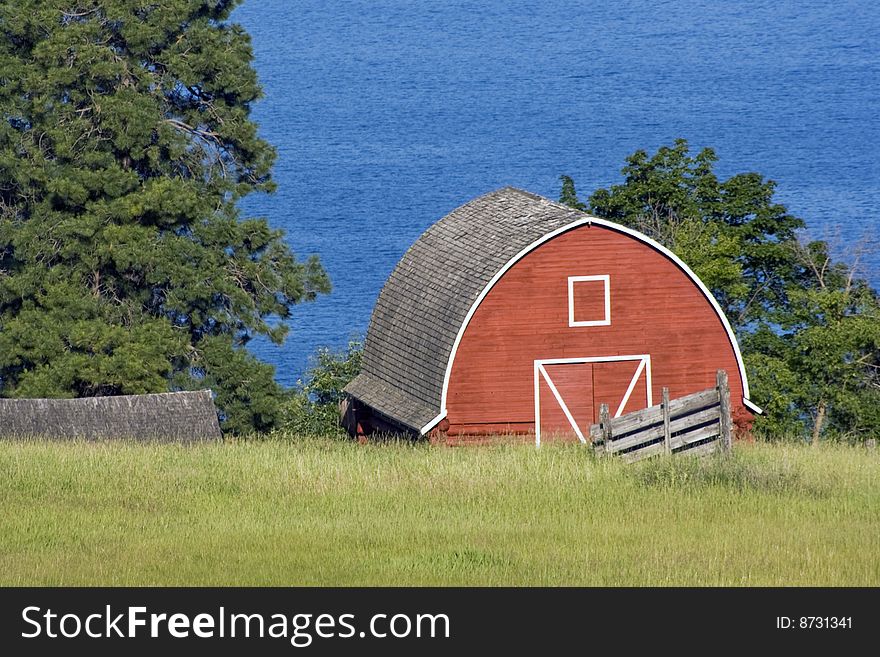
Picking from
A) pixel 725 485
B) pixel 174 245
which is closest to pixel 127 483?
pixel 725 485

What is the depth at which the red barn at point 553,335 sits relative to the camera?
31.4 meters

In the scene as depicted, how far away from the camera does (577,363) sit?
32.1 meters

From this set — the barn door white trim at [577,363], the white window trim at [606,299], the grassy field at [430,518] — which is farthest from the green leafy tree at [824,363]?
the grassy field at [430,518]

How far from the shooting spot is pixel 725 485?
838 inches

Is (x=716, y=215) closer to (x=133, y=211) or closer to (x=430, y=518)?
(x=133, y=211)

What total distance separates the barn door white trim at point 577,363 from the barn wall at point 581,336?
9 cm

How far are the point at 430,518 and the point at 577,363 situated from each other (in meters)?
13.0

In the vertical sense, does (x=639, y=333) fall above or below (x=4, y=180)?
below

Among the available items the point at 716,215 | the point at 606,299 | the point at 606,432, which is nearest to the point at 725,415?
the point at 606,432

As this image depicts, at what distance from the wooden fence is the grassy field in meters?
0.63

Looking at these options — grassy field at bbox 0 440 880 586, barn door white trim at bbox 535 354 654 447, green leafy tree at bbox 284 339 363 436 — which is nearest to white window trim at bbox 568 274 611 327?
barn door white trim at bbox 535 354 654 447

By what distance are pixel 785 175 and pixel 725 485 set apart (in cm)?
11464
